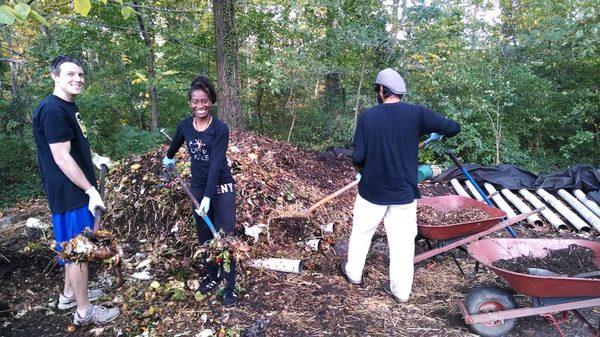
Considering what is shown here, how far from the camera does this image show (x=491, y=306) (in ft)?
9.08

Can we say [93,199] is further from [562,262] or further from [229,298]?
[562,262]

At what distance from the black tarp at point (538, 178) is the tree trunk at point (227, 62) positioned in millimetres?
3621

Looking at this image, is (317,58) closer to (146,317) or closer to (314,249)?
(314,249)

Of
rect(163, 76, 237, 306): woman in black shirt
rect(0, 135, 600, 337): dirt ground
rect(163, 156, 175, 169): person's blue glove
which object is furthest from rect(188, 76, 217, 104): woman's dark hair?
rect(0, 135, 600, 337): dirt ground

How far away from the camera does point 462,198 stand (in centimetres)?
406

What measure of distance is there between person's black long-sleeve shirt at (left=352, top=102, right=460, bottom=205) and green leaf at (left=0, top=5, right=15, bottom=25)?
87.5 inches

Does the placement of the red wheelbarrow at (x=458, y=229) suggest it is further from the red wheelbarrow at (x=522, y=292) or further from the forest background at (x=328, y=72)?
the forest background at (x=328, y=72)

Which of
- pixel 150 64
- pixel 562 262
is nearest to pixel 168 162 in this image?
pixel 562 262

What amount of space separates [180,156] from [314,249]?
2280 millimetres

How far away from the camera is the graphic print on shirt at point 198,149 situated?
9.21 ft

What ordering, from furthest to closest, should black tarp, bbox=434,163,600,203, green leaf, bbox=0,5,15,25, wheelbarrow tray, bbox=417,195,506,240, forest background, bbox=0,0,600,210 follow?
1. forest background, bbox=0,0,600,210
2. black tarp, bbox=434,163,600,203
3. wheelbarrow tray, bbox=417,195,506,240
4. green leaf, bbox=0,5,15,25

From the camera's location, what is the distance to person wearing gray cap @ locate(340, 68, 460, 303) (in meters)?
2.90

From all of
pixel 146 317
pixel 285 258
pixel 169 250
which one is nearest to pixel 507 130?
pixel 285 258

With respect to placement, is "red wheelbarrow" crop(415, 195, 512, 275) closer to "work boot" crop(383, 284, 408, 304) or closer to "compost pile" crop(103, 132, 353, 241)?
"work boot" crop(383, 284, 408, 304)
